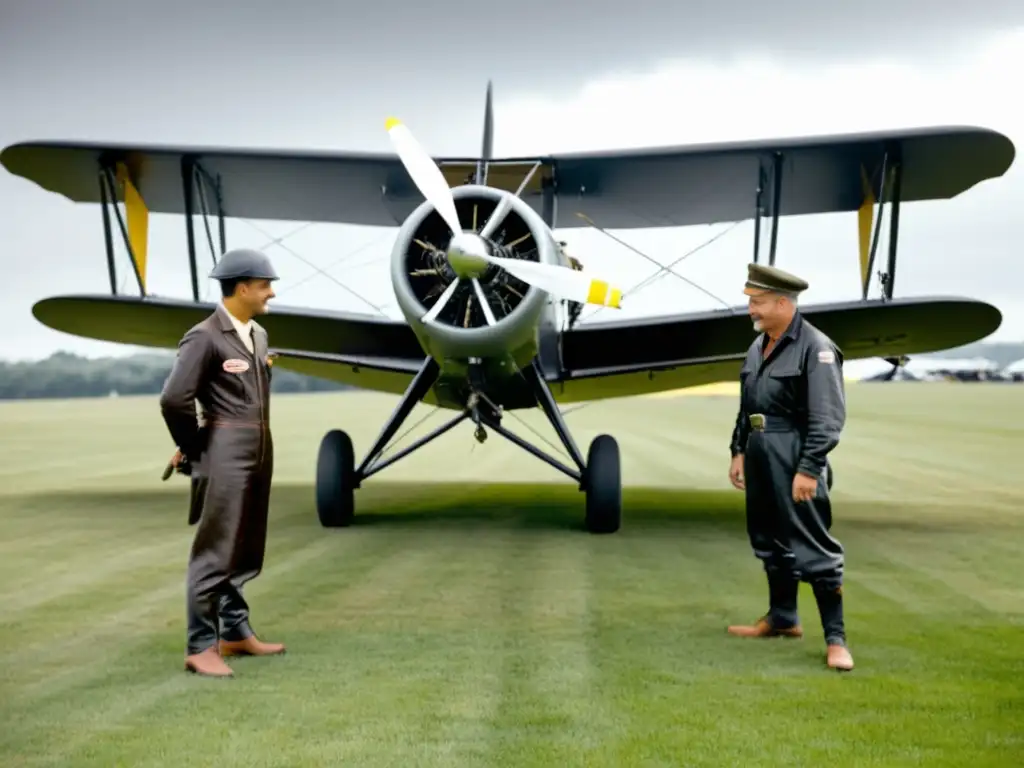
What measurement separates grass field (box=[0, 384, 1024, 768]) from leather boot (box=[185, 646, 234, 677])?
0.05 metres

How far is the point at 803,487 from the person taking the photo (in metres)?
4.56

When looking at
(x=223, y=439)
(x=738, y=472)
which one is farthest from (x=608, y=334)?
(x=223, y=439)

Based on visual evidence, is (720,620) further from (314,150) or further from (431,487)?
(431,487)

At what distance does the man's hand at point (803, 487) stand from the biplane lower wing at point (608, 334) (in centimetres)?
504

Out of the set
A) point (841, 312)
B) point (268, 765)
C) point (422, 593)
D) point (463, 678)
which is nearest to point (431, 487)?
point (841, 312)

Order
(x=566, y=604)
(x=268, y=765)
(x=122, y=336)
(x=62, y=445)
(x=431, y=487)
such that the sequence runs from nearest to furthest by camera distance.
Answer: (x=268, y=765) < (x=566, y=604) < (x=122, y=336) < (x=431, y=487) < (x=62, y=445)

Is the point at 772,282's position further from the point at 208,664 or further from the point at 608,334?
the point at 608,334

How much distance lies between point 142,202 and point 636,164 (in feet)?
A: 16.2

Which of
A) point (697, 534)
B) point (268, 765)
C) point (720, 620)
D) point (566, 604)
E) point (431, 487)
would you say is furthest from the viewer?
point (431, 487)

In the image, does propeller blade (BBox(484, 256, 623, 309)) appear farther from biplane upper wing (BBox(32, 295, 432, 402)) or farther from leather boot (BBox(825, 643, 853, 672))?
leather boot (BBox(825, 643, 853, 672))

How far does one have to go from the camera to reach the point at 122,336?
1180cm

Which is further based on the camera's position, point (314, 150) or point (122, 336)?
point (122, 336)

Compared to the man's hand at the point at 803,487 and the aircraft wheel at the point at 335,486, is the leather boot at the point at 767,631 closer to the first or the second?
the man's hand at the point at 803,487

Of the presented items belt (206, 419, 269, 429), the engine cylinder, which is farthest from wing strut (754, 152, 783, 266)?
belt (206, 419, 269, 429)
